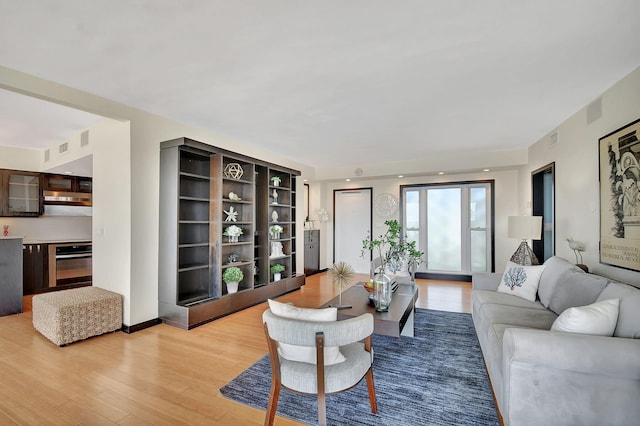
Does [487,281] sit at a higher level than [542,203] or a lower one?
lower

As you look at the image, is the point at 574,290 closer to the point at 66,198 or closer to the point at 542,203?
the point at 542,203

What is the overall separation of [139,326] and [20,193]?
13.7 feet

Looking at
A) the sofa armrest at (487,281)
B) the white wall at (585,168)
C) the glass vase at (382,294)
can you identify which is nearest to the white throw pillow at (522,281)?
the sofa armrest at (487,281)

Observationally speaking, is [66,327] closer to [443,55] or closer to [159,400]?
[159,400]

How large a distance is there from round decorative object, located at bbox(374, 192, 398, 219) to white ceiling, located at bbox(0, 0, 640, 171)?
337 centimetres

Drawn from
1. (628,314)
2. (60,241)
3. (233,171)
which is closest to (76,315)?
(233,171)

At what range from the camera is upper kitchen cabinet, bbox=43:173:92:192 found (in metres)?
5.68

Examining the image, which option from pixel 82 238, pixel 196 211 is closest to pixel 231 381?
pixel 196 211

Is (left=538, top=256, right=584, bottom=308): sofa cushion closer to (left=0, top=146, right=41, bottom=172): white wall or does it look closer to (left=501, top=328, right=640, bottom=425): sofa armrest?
(left=501, top=328, right=640, bottom=425): sofa armrest

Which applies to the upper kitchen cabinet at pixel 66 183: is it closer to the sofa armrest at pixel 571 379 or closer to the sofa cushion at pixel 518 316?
the sofa cushion at pixel 518 316

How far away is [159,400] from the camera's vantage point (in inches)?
86.5

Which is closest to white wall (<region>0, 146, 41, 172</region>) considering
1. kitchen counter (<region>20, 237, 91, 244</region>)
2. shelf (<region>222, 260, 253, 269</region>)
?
kitchen counter (<region>20, 237, 91, 244</region>)

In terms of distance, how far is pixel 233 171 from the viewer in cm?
458

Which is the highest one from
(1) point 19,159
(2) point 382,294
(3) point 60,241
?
(1) point 19,159
